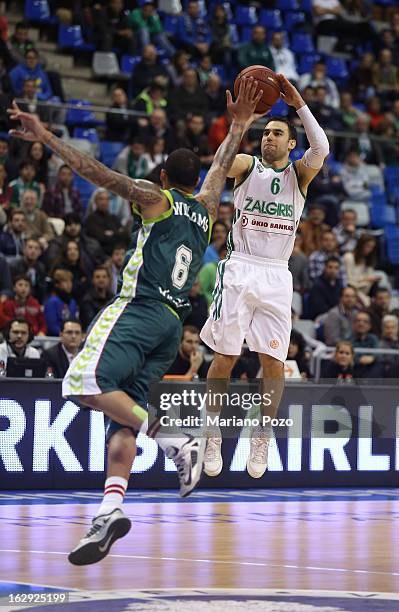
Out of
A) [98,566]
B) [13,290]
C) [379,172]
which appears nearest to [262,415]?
[98,566]

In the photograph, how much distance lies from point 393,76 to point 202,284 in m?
9.84

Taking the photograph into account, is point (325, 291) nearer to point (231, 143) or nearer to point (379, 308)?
point (379, 308)

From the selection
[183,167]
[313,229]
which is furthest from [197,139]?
[183,167]

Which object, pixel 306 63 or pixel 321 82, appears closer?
pixel 321 82

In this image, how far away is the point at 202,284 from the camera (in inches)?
726

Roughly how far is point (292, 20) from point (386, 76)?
212cm

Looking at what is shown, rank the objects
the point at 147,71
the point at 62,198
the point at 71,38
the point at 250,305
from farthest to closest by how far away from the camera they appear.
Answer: the point at 71,38 < the point at 147,71 < the point at 62,198 < the point at 250,305

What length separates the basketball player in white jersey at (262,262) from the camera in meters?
10.6

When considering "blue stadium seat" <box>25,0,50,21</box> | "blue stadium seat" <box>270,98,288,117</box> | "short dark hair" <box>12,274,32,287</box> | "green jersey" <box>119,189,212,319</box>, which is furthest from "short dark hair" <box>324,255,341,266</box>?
"green jersey" <box>119,189,212,319</box>

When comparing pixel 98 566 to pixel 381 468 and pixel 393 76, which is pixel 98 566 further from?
pixel 393 76

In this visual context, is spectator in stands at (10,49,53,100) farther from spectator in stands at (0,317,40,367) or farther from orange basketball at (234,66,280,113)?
orange basketball at (234,66,280,113)

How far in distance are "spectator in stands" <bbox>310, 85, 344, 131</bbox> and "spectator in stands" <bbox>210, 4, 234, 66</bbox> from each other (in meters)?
1.72

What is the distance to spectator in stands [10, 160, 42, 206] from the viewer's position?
18453 mm

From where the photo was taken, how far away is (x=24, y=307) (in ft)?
54.3
